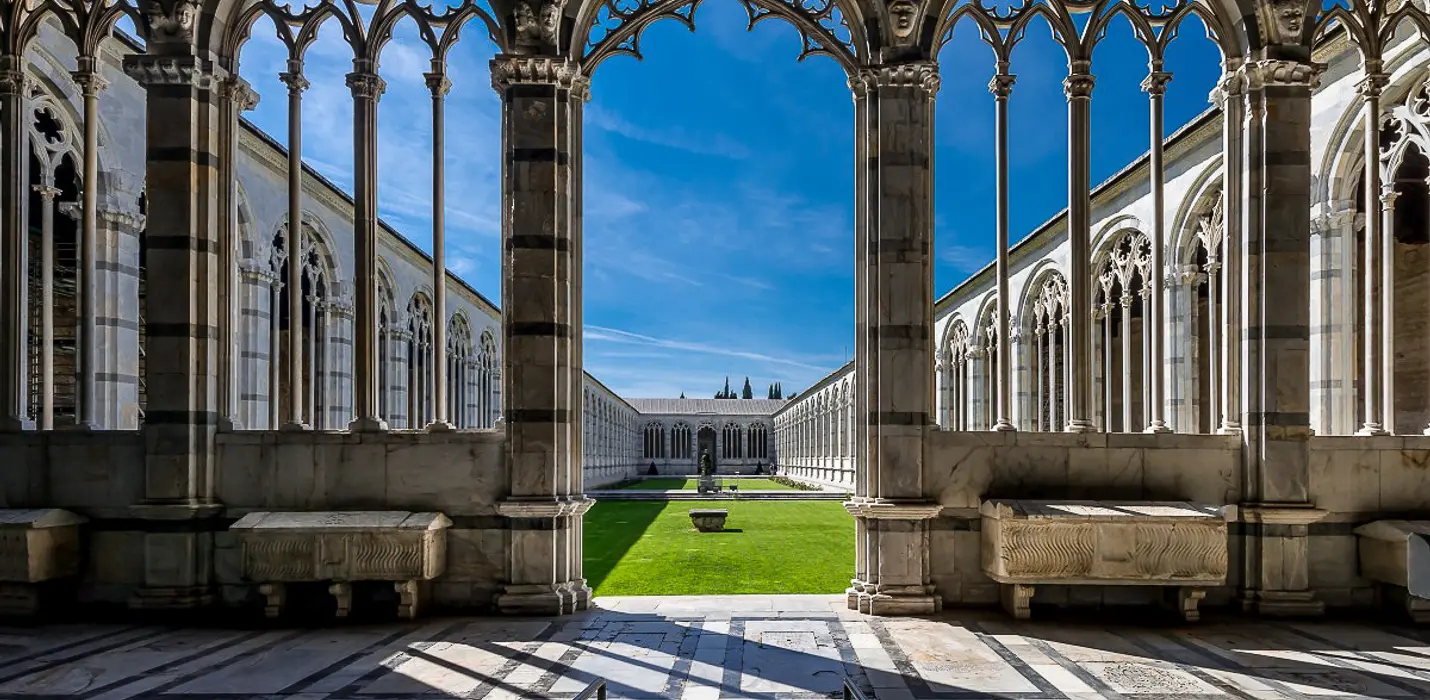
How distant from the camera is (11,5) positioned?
9.51 meters

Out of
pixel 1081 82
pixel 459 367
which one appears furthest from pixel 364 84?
pixel 459 367

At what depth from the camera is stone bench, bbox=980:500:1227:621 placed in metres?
A: 8.52

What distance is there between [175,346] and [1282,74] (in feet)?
41.3

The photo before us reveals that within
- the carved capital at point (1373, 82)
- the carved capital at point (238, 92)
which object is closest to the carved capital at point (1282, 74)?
the carved capital at point (1373, 82)

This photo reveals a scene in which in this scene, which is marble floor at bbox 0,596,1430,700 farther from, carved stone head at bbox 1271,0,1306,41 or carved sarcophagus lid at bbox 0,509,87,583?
carved stone head at bbox 1271,0,1306,41

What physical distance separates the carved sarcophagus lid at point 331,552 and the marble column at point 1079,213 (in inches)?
291

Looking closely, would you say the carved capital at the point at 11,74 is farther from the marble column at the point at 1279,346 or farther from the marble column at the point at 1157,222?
the marble column at the point at 1279,346

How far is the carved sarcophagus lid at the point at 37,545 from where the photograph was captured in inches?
339

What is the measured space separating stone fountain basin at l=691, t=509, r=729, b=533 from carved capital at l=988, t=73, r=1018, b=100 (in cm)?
1157

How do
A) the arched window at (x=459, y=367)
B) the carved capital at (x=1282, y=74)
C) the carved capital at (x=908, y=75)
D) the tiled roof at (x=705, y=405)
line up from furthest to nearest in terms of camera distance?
the tiled roof at (x=705, y=405), the arched window at (x=459, y=367), the carved capital at (x=908, y=75), the carved capital at (x=1282, y=74)

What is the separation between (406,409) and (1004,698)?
27545 millimetres

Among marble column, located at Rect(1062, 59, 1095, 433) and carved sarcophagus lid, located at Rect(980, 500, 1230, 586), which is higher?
marble column, located at Rect(1062, 59, 1095, 433)

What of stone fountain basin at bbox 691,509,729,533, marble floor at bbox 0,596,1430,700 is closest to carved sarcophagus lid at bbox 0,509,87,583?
marble floor at bbox 0,596,1430,700

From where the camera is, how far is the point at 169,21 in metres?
9.23
